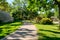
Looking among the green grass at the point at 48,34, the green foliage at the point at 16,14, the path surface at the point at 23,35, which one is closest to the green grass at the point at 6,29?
the path surface at the point at 23,35

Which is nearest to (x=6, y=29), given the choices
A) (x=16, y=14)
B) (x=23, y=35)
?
(x=23, y=35)

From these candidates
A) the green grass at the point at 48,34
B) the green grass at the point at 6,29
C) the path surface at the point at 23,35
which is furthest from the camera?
the green grass at the point at 6,29

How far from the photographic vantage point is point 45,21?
37781mm

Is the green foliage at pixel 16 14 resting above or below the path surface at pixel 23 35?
below

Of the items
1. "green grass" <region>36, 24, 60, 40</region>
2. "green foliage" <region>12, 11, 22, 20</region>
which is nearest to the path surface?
"green grass" <region>36, 24, 60, 40</region>

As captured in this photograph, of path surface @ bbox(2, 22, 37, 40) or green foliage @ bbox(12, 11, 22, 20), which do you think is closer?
path surface @ bbox(2, 22, 37, 40)

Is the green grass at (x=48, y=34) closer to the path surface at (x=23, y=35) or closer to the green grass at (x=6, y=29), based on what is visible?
the path surface at (x=23, y=35)

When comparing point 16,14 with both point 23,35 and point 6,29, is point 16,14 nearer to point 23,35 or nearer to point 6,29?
point 6,29

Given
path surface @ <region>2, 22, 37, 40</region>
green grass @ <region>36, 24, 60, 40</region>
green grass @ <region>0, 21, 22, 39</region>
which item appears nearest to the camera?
path surface @ <region>2, 22, 37, 40</region>

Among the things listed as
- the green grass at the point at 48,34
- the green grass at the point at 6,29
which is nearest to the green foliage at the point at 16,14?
the green grass at the point at 6,29

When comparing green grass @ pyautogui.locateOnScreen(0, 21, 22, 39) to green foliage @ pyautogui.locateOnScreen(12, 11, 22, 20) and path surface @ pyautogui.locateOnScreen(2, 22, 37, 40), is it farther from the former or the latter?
green foliage @ pyautogui.locateOnScreen(12, 11, 22, 20)

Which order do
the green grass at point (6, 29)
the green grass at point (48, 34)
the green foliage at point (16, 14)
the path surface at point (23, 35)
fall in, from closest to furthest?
the path surface at point (23, 35)
the green grass at point (48, 34)
the green grass at point (6, 29)
the green foliage at point (16, 14)

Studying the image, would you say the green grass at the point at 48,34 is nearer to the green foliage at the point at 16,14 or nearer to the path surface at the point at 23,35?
the path surface at the point at 23,35

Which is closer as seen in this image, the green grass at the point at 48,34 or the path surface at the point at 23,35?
the path surface at the point at 23,35
